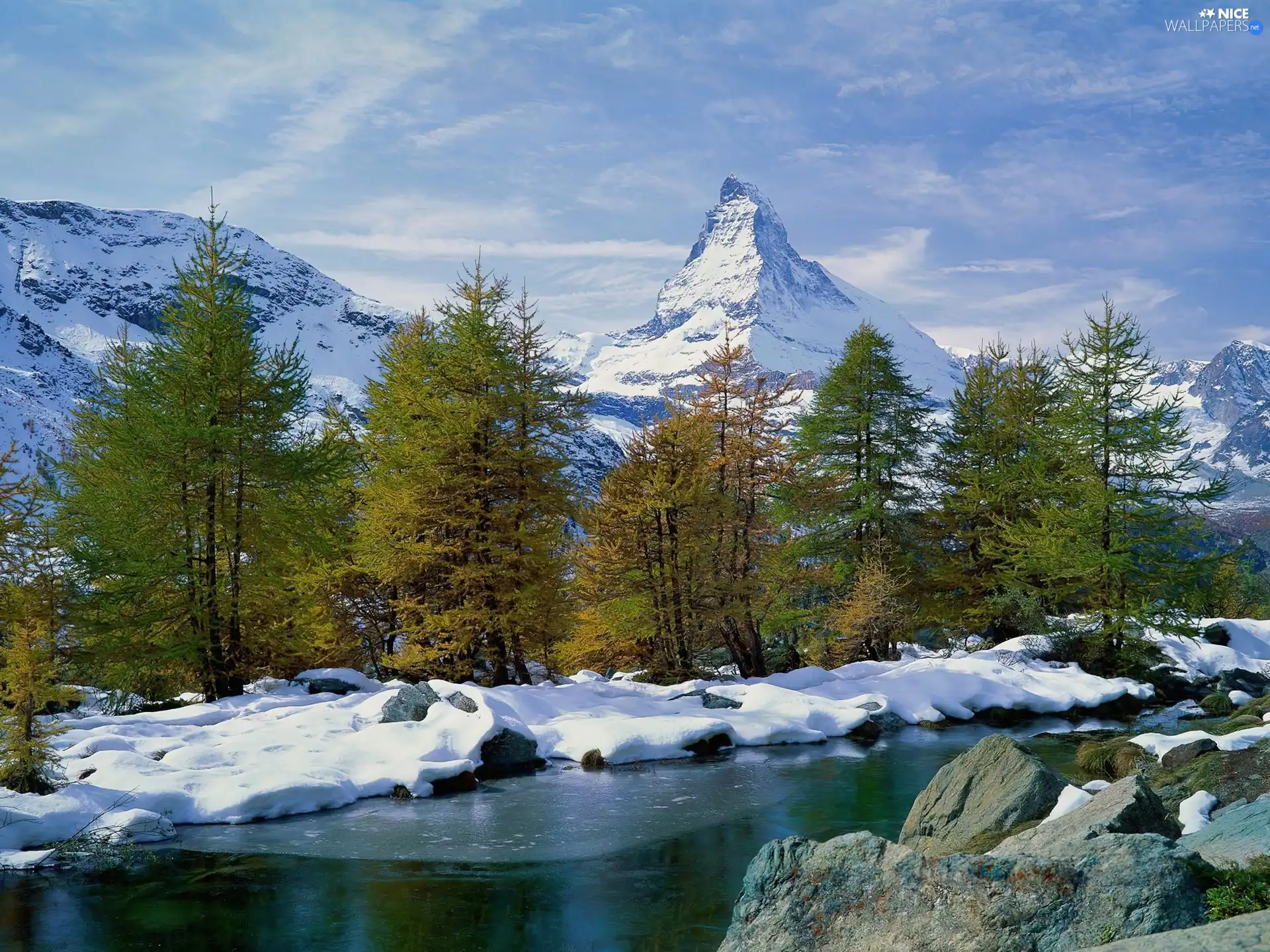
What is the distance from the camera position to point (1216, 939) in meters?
3.79

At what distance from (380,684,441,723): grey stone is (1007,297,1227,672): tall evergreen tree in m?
18.4

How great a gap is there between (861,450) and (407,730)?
21.0 meters

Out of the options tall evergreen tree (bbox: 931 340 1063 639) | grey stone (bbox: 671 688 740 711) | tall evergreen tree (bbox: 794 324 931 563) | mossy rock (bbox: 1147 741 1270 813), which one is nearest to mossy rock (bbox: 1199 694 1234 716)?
tall evergreen tree (bbox: 931 340 1063 639)

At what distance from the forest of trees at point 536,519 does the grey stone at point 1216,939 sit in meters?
11.9

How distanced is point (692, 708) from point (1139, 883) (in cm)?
1487

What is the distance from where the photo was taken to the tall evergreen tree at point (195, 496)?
61.4 ft

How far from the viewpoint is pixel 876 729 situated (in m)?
20.0

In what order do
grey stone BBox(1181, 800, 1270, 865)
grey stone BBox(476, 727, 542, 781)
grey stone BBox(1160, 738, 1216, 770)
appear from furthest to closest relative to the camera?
grey stone BBox(476, 727, 542, 781), grey stone BBox(1160, 738, 1216, 770), grey stone BBox(1181, 800, 1270, 865)

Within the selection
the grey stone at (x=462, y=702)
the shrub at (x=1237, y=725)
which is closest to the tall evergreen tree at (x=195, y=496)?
the grey stone at (x=462, y=702)

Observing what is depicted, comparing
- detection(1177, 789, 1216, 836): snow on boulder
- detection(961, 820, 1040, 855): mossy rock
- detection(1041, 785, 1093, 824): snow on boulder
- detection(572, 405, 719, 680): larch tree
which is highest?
detection(572, 405, 719, 680): larch tree

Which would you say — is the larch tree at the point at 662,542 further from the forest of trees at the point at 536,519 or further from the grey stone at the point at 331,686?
the grey stone at the point at 331,686

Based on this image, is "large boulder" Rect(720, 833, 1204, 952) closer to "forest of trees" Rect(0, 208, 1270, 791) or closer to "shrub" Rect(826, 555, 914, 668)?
"forest of trees" Rect(0, 208, 1270, 791)

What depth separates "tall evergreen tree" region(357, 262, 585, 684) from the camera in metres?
21.5

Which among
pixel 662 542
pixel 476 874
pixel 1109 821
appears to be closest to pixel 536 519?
pixel 662 542
